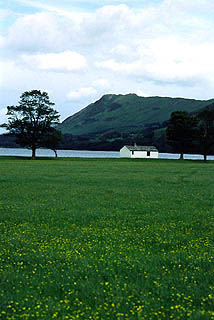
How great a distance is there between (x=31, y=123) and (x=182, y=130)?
47256mm

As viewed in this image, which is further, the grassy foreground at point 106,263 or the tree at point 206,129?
the tree at point 206,129

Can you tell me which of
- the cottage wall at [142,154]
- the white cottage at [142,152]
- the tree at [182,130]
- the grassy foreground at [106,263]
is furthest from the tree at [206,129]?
the grassy foreground at [106,263]

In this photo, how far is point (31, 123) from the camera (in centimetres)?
9725

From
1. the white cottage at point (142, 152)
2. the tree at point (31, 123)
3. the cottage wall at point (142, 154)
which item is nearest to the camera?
the tree at point (31, 123)

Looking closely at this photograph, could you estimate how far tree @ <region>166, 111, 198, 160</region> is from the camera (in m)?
108

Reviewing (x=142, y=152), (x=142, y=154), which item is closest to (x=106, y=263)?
(x=142, y=154)

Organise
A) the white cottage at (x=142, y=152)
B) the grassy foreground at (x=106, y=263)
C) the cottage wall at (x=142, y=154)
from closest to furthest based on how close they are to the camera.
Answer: the grassy foreground at (x=106, y=263) → the cottage wall at (x=142, y=154) → the white cottage at (x=142, y=152)

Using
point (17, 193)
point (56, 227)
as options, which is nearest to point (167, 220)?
point (56, 227)

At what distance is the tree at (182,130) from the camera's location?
354ft

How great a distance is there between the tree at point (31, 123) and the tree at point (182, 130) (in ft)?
124

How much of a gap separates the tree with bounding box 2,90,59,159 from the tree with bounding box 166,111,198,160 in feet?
124

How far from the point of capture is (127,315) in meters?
7.13

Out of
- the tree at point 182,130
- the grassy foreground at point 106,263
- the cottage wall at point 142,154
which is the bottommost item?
the grassy foreground at point 106,263

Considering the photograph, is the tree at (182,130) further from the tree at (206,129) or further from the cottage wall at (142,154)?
the cottage wall at (142,154)
